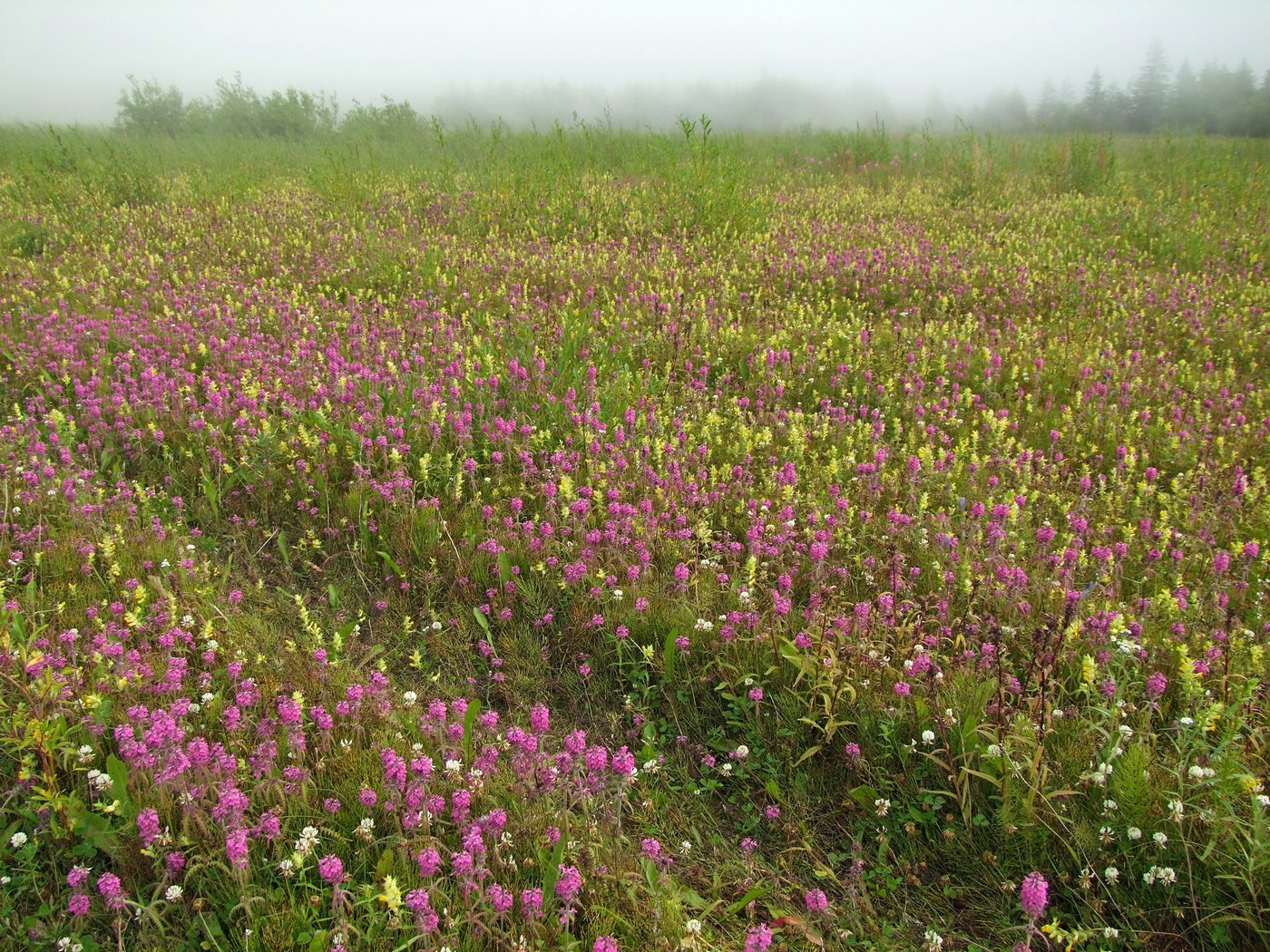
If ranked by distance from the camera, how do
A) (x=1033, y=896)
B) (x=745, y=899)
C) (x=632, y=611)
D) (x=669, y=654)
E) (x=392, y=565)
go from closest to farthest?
(x=1033, y=896), (x=745, y=899), (x=669, y=654), (x=632, y=611), (x=392, y=565)

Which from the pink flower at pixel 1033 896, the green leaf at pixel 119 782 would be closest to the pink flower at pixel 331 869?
the green leaf at pixel 119 782

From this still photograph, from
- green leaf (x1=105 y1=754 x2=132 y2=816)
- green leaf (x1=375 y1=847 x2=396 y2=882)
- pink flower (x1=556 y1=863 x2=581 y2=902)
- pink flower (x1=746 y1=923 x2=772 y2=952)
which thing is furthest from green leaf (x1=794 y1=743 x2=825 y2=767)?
green leaf (x1=105 y1=754 x2=132 y2=816)

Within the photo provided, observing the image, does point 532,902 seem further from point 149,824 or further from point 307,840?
point 149,824

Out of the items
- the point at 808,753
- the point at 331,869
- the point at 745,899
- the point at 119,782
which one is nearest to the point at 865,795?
the point at 808,753

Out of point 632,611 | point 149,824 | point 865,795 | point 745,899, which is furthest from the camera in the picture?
point 632,611

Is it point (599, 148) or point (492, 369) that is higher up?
point (599, 148)

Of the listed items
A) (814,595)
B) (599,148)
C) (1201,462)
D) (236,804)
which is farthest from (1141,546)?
(599,148)

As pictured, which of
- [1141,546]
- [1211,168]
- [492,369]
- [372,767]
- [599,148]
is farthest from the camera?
[599,148]

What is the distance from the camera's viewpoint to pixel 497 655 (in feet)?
11.5

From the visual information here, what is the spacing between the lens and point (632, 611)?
3.54 m

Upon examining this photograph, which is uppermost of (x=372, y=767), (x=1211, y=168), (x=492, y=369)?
(x=1211, y=168)

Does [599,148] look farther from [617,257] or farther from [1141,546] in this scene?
[1141,546]

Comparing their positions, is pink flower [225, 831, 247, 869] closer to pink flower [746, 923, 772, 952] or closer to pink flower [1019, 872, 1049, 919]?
pink flower [746, 923, 772, 952]

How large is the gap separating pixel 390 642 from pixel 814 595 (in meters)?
2.13
